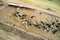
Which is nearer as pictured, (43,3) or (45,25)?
(45,25)

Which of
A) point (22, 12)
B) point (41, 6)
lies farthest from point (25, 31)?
point (41, 6)

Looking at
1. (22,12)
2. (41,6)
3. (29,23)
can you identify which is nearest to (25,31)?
(29,23)

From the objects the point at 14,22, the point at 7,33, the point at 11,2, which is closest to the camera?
the point at 7,33

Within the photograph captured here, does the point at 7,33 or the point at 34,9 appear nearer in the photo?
the point at 7,33

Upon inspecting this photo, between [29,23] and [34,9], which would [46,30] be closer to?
[29,23]

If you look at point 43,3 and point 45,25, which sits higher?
point 43,3

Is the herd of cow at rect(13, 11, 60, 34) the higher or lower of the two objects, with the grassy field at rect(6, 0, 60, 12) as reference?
lower

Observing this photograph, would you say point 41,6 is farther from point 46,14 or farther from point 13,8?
point 13,8

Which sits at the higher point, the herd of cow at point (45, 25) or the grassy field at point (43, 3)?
the grassy field at point (43, 3)

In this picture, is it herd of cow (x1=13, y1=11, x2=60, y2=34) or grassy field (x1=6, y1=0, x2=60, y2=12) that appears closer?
herd of cow (x1=13, y1=11, x2=60, y2=34)

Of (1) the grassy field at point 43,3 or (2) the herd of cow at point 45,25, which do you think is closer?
(2) the herd of cow at point 45,25

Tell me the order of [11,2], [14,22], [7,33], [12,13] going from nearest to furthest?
1. [7,33]
2. [14,22]
3. [12,13]
4. [11,2]
